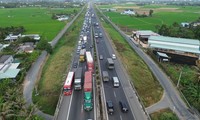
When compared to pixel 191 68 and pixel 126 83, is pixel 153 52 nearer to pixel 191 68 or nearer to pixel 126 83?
pixel 191 68

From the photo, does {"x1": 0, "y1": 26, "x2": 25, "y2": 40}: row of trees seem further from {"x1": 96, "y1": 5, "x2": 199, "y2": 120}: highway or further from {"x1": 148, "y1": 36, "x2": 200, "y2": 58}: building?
{"x1": 148, "y1": 36, "x2": 200, "y2": 58}: building

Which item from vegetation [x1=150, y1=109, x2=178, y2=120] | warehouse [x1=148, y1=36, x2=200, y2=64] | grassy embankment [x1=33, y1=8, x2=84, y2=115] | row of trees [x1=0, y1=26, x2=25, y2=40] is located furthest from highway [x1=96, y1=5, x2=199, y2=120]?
row of trees [x1=0, y1=26, x2=25, y2=40]

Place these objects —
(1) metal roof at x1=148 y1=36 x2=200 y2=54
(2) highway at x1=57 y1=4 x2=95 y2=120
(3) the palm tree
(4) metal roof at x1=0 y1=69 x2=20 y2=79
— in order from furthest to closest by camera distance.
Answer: (1) metal roof at x1=148 y1=36 x2=200 y2=54 → (4) metal roof at x1=0 y1=69 x2=20 y2=79 → (2) highway at x1=57 y1=4 x2=95 y2=120 → (3) the palm tree

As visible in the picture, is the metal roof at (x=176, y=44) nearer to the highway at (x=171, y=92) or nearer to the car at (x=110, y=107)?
the highway at (x=171, y=92)

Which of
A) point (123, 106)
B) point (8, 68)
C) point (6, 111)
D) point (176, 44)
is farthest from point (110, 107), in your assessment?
point (176, 44)

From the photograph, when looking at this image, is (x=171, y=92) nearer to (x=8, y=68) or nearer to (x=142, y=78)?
(x=142, y=78)

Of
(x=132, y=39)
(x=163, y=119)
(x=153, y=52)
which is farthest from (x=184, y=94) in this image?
(x=132, y=39)
